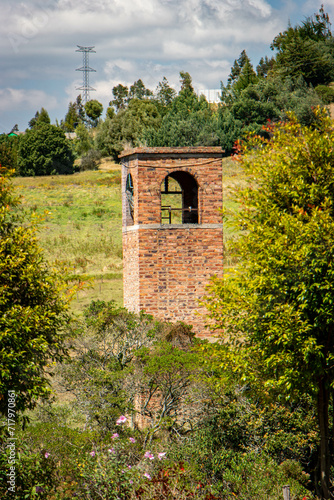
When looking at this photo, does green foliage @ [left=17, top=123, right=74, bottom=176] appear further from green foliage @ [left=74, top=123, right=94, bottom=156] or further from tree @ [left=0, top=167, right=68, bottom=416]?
tree @ [left=0, top=167, right=68, bottom=416]

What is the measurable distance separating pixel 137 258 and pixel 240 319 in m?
5.87

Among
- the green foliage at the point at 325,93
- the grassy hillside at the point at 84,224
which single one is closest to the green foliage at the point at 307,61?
the green foliage at the point at 325,93

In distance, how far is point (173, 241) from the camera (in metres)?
15.3

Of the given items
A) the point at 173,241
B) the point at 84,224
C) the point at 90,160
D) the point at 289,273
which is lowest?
the point at 289,273

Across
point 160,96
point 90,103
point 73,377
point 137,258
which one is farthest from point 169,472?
point 90,103

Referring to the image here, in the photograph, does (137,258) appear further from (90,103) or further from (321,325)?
(90,103)

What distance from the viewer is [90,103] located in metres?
103

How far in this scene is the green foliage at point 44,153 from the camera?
2544 inches

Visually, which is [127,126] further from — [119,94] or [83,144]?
[119,94]

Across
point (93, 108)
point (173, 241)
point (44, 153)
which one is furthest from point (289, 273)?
point (93, 108)

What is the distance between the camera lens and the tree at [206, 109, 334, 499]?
27.5 ft

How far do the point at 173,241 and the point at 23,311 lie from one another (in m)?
7.53

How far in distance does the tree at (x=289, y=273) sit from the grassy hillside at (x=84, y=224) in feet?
41.3

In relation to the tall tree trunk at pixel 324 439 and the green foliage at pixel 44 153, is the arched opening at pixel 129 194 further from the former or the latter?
the green foliage at pixel 44 153
